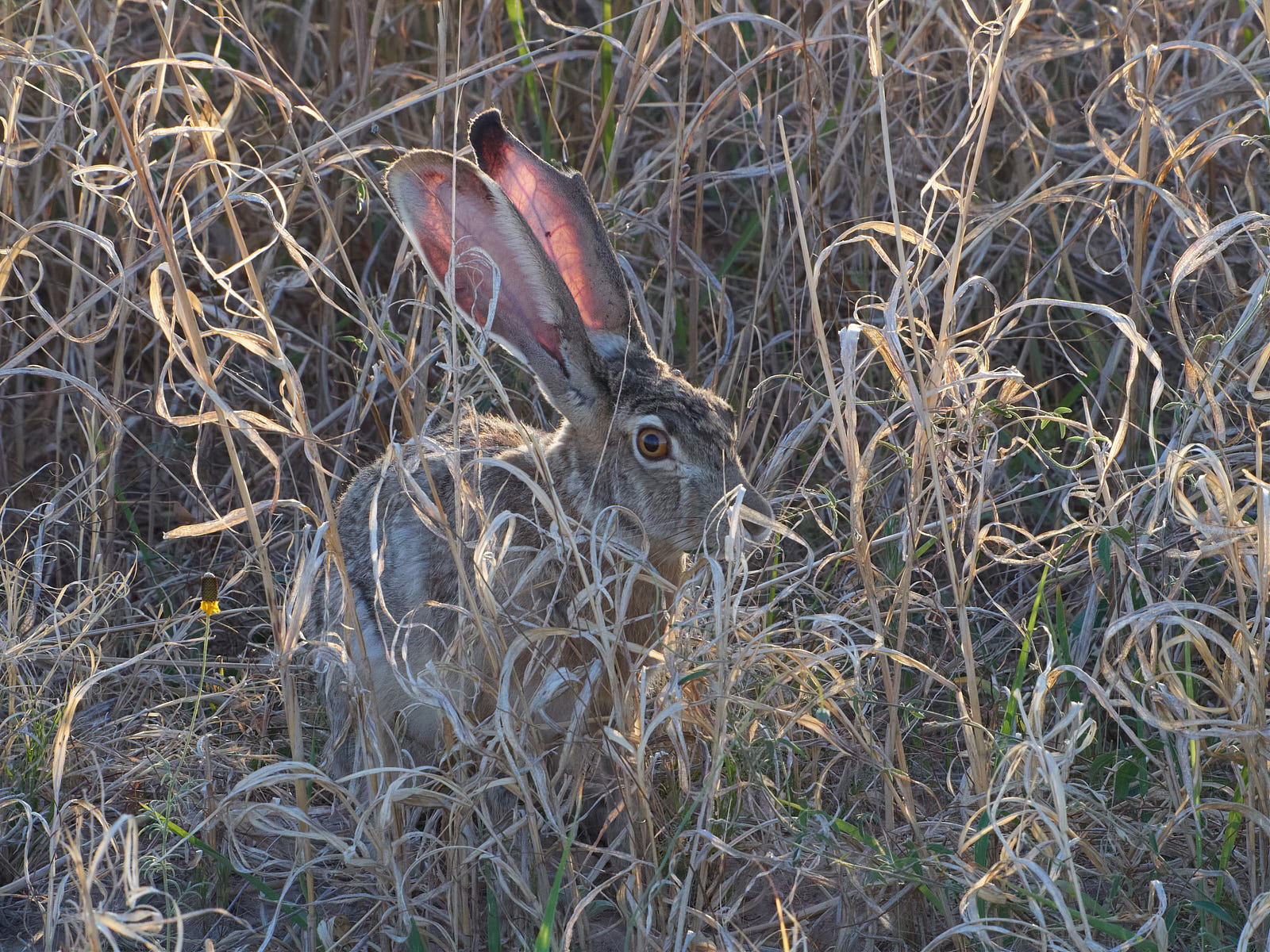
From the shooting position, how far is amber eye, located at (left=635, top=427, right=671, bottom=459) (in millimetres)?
3926

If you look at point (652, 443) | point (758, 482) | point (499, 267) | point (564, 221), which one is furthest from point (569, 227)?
point (758, 482)

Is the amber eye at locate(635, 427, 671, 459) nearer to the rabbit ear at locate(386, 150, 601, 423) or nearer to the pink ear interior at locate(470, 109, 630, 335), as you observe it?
the rabbit ear at locate(386, 150, 601, 423)

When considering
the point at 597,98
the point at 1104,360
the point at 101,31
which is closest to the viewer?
the point at 1104,360

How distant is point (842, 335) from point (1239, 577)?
3.00ft

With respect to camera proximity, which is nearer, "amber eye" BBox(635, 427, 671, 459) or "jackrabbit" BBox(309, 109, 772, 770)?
"jackrabbit" BBox(309, 109, 772, 770)

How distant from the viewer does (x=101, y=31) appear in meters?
5.03

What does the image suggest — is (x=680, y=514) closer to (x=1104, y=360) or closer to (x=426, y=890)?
(x=426, y=890)

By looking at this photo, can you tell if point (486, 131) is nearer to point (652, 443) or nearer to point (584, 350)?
point (584, 350)

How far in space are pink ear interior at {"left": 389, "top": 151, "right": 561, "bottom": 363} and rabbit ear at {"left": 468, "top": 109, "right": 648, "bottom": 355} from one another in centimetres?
9

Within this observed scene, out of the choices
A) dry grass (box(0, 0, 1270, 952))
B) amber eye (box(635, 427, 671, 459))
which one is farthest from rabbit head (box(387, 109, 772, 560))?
dry grass (box(0, 0, 1270, 952))

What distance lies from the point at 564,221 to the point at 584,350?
37cm

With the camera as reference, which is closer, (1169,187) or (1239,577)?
(1239,577)

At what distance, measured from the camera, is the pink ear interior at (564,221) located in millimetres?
3857

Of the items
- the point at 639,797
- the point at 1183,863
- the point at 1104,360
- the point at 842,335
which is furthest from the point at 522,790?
the point at 1104,360
